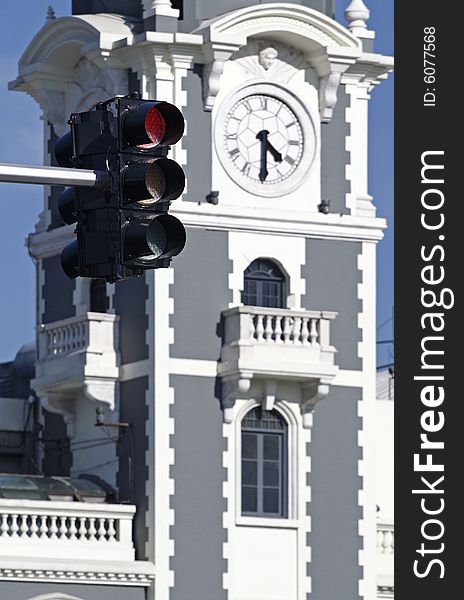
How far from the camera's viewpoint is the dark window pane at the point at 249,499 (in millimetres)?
46312

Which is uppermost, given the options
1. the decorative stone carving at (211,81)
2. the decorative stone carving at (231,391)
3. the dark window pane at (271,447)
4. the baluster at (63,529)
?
the decorative stone carving at (211,81)

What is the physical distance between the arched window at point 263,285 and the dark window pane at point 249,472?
299cm

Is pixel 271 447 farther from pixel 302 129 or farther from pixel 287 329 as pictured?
pixel 302 129

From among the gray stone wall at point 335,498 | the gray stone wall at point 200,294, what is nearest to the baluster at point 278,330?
the gray stone wall at point 200,294

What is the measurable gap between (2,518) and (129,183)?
28379mm

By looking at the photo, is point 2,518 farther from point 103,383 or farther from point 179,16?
point 179,16

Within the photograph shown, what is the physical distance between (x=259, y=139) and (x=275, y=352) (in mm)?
4095

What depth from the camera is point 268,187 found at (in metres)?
47.4

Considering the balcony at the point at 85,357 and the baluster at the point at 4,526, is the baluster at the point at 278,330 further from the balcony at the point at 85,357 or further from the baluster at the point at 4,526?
the baluster at the point at 4,526

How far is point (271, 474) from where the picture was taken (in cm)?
4659

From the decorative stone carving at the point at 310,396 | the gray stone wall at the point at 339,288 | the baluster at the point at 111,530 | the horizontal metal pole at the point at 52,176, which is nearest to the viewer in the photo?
the horizontal metal pole at the point at 52,176

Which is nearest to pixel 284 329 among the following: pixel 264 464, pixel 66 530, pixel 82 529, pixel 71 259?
pixel 264 464

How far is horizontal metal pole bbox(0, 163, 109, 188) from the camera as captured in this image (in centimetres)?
1684

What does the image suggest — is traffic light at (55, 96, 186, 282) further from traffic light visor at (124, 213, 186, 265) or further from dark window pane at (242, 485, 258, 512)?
dark window pane at (242, 485, 258, 512)
